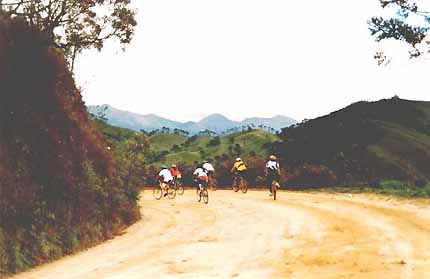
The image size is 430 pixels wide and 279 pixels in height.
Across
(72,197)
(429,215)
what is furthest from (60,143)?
(429,215)

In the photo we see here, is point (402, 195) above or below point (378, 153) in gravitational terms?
below

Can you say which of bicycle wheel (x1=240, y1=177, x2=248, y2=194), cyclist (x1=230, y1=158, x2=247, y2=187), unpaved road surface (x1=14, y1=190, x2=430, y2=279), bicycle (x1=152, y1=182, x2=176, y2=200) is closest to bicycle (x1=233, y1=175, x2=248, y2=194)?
bicycle wheel (x1=240, y1=177, x2=248, y2=194)

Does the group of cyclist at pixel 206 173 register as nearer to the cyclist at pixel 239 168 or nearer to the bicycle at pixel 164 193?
the cyclist at pixel 239 168

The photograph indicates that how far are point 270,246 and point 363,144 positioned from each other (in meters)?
40.9

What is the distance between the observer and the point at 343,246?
1280cm

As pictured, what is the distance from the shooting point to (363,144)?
52.1 metres

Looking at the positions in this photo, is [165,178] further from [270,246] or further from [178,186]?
[270,246]

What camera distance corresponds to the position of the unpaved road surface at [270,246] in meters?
10.8

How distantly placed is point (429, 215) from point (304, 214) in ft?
13.6

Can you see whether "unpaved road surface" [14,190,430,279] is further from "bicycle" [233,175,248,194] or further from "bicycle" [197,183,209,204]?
"bicycle" [233,175,248,194]

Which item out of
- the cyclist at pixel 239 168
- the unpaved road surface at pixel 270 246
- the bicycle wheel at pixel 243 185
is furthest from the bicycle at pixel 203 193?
the bicycle wheel at pixel 243 185

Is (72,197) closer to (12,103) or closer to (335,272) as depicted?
(12,103)

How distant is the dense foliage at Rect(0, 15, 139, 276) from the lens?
12.9 meters

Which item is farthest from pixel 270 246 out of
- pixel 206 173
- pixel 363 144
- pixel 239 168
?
pixel 363 144
